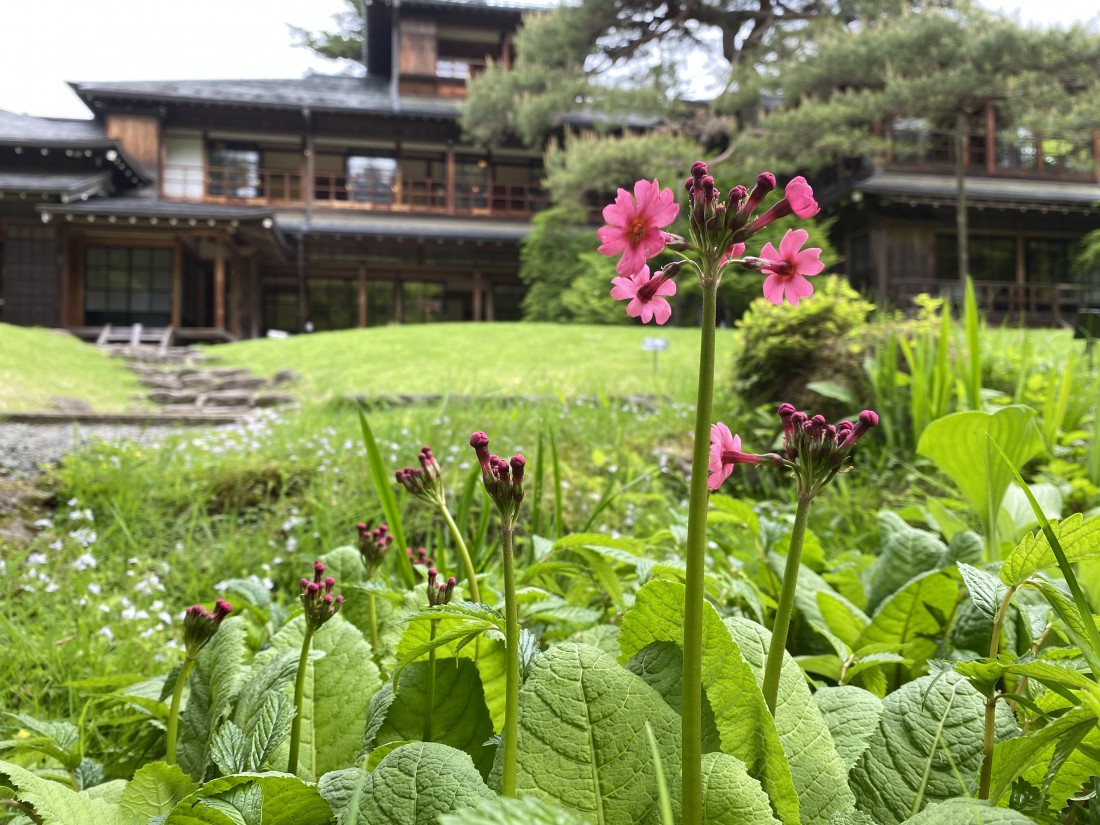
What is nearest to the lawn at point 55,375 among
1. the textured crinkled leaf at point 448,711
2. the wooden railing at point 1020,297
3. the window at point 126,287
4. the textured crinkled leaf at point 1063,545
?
the window at point 126,287

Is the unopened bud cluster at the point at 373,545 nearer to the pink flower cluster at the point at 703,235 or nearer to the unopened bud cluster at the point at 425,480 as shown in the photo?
the unopened bud cluster at the point at 425,480

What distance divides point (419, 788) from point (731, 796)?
0.63ft

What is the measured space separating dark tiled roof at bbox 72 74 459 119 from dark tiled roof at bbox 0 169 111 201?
6.65ft

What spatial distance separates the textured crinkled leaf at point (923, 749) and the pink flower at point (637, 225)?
405mm

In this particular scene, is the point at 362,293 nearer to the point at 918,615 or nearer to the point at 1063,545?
the point at 918,615

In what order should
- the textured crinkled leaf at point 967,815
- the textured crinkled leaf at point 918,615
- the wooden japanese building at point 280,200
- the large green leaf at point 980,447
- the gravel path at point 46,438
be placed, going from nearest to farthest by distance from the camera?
the textured crinkled leaf at point 967,815 → the textured crinkled leaf at point 918,615 → the large green leaf at point 980,447 → the gravel path at point 46,438 → the wooden japanese building at point 280,200

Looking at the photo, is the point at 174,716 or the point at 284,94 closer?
the point at 174,716

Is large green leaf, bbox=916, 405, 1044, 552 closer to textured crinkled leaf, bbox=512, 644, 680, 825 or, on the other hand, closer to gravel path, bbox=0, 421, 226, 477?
textured crinkled leaf, bbox=512, 644, 680, 825

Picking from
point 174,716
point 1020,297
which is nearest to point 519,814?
point 174,716

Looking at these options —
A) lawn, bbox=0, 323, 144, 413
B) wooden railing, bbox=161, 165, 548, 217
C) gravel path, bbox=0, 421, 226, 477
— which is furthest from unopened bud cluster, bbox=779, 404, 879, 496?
wooden railing, bbox=161, 165, 548, 217

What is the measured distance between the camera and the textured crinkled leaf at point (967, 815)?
1.31 feet

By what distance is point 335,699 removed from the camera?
702 millimetres

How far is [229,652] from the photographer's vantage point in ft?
2.44

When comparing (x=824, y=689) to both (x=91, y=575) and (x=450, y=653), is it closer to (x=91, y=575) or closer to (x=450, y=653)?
(x=450, y=653)
